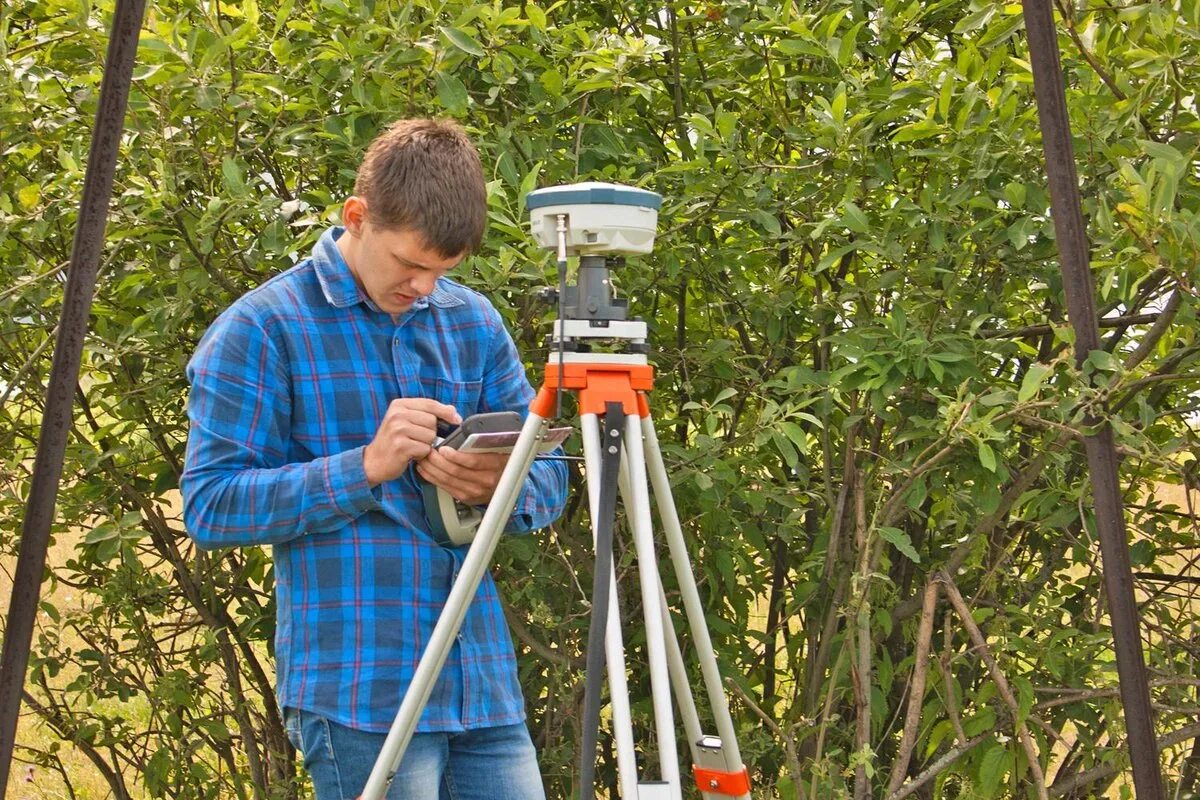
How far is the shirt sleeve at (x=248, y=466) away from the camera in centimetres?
212

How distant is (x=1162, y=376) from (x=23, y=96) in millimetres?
2344

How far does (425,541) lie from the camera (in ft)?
7.40

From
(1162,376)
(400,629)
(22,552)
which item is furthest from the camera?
(1162,376)

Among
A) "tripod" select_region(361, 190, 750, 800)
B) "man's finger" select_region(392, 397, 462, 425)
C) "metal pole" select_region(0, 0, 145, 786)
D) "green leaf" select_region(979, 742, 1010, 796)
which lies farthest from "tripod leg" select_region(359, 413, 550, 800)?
"green leaf" select_region(979, 742, 1010, 796)

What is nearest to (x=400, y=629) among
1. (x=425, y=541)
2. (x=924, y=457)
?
(x=425, y=541)

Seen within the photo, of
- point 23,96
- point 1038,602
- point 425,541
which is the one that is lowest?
point 1038,602

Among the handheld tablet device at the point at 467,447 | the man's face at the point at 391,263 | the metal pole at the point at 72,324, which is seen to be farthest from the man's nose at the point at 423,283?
the metal pole at the point at 72,324

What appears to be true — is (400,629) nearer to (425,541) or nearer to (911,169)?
(425,541)

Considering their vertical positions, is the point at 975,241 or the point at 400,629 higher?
the point at 975,241

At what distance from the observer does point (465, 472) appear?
7.17 ft

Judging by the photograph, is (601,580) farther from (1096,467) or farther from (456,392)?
(1096,467)

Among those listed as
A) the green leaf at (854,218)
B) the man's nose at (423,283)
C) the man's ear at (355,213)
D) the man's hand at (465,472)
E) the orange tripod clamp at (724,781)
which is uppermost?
the green leaf at (854,218)

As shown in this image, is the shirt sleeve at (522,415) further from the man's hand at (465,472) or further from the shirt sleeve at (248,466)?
the shirt sleeve at (248,466)

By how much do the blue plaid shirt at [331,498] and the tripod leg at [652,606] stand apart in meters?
0.34
